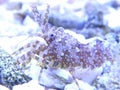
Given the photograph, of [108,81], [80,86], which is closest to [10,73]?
[80,86]

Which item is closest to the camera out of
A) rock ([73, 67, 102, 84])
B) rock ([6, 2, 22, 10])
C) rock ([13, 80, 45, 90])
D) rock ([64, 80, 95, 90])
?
rock ([13, 80, 45, 90])

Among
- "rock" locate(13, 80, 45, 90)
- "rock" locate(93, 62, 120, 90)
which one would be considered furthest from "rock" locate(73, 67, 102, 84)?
"rock" locate(13, 80, 45, 90)

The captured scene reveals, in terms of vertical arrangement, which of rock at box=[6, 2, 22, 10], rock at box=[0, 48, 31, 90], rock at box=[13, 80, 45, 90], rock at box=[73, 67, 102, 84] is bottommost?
rock at box=[13, 80, 45, 90]

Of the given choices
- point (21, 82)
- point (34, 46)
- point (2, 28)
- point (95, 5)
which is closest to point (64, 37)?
point (34, 46)

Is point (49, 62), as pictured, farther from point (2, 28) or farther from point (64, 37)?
point (2, 28)

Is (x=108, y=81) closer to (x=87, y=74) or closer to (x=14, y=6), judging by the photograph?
(x=87, y=74)

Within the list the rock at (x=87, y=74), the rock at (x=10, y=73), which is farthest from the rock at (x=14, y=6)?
the rock at (x=87, y=74)

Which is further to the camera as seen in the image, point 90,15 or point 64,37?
point 90,15

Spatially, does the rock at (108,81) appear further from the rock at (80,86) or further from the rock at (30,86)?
the rock at (30,86)

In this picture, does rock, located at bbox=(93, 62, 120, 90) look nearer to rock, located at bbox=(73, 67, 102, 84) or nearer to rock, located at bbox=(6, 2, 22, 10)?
rock, located at bbox=(73, 67, 102, 84)

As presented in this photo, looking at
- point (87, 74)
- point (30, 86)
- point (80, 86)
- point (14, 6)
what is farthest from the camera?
point (14, 6)

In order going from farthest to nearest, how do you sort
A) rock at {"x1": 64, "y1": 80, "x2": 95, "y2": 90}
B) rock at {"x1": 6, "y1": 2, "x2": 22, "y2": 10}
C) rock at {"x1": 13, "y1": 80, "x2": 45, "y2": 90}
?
rock at {"x1": 6, "y1": 2, "x2": 22, "y2": 10}, rock at {"x1": 64, "y1": 80, "x2": 95, "y2": 90}, rock at {"x1": 13, "y1": 80, "x2": 45, "y2": 90}
